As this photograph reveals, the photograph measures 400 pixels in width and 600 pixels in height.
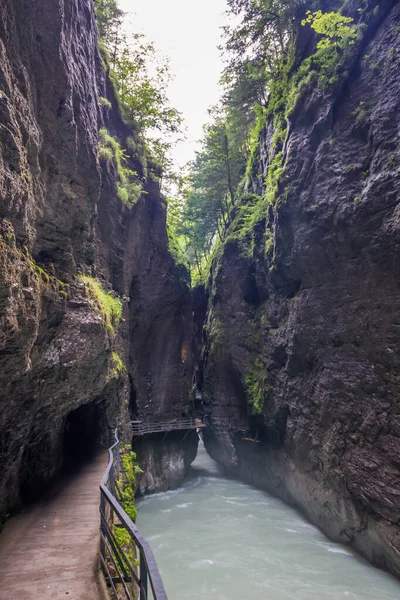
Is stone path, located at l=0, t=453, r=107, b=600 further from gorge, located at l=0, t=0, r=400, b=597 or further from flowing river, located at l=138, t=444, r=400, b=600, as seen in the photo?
flowing river, located at l=138, t=444, r=400, b=600

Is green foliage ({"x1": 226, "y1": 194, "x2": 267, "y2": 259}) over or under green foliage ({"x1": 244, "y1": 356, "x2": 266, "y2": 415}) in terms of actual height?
over

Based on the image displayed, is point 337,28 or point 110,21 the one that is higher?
point 110,21

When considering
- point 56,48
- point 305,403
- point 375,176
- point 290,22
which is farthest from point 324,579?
point 290,22

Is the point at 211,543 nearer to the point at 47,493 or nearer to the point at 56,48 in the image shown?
the point at 47,493

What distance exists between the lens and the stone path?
13.3 feet

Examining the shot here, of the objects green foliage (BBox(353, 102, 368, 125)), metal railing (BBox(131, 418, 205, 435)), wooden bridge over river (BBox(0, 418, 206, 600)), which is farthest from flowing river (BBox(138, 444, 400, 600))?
green foliage (BBox(353, 102, 368, 125))

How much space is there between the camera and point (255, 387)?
654 inches

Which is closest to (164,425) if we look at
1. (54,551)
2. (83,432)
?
(83,432)

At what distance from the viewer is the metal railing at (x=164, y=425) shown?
17.5 m

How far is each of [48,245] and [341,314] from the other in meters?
8.93

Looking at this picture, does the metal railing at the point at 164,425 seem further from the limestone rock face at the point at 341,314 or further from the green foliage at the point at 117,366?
the green foliage at the point at 117,366

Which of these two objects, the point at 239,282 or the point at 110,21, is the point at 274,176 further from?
the point at 110,21

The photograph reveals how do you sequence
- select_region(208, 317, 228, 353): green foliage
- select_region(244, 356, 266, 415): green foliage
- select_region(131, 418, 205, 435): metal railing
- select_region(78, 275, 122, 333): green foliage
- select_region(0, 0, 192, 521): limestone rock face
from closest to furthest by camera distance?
select_region(0, 0, 192, 521): limestone rock face < select_region(78, 275, 122, 333): green foliage < select_region(244, 356, 266, 415): green foliage < select_region(131, 418, 205, 435): metal railing < select_region(208, 317, 228, 353): green foliage

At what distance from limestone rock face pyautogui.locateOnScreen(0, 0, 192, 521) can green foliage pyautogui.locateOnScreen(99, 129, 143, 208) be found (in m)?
0.51
